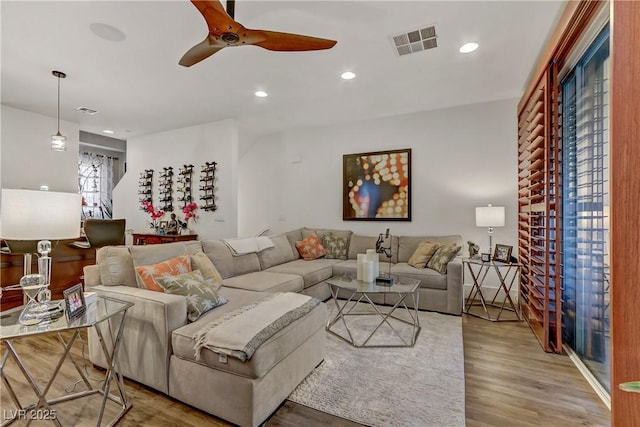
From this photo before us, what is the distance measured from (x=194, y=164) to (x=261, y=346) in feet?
14.2

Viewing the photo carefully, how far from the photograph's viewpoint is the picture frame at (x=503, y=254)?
346 cm

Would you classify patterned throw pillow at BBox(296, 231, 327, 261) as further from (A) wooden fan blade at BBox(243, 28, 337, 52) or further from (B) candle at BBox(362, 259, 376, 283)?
(A) wooden fan blade at BBox(243, 28, 337, 52)

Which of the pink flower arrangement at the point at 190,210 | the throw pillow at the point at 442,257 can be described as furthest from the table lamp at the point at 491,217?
the pink flower arrangement at the point at 190,210

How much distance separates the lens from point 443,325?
3.12 meters

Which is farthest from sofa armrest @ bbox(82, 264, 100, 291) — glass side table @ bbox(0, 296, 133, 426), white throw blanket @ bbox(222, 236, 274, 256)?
white throw blanket @ bbox(222, 236, 274, 256)

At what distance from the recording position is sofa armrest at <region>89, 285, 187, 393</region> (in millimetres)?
1855

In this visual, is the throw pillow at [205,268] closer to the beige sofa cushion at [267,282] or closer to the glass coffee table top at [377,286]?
the beige sofa cushion at [267,282]

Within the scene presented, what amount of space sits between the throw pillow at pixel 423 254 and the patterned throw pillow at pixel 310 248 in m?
1.33

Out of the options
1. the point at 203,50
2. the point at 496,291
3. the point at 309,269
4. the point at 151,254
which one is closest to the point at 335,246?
the point at 309,269

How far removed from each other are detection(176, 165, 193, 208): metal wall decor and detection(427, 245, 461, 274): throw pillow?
160 inches

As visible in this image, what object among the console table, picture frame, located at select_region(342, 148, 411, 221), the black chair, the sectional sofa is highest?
picture frame, located at select_region(342, 148, 411, 221)

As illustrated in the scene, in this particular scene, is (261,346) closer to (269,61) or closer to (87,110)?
(269,61)

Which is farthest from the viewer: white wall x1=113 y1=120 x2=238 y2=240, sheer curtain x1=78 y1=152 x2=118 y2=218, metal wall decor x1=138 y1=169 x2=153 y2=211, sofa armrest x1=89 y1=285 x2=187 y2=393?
sheer curtain x1=78 y1=152 x2=118 y2=218

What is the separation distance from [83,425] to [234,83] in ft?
→ 10.7
